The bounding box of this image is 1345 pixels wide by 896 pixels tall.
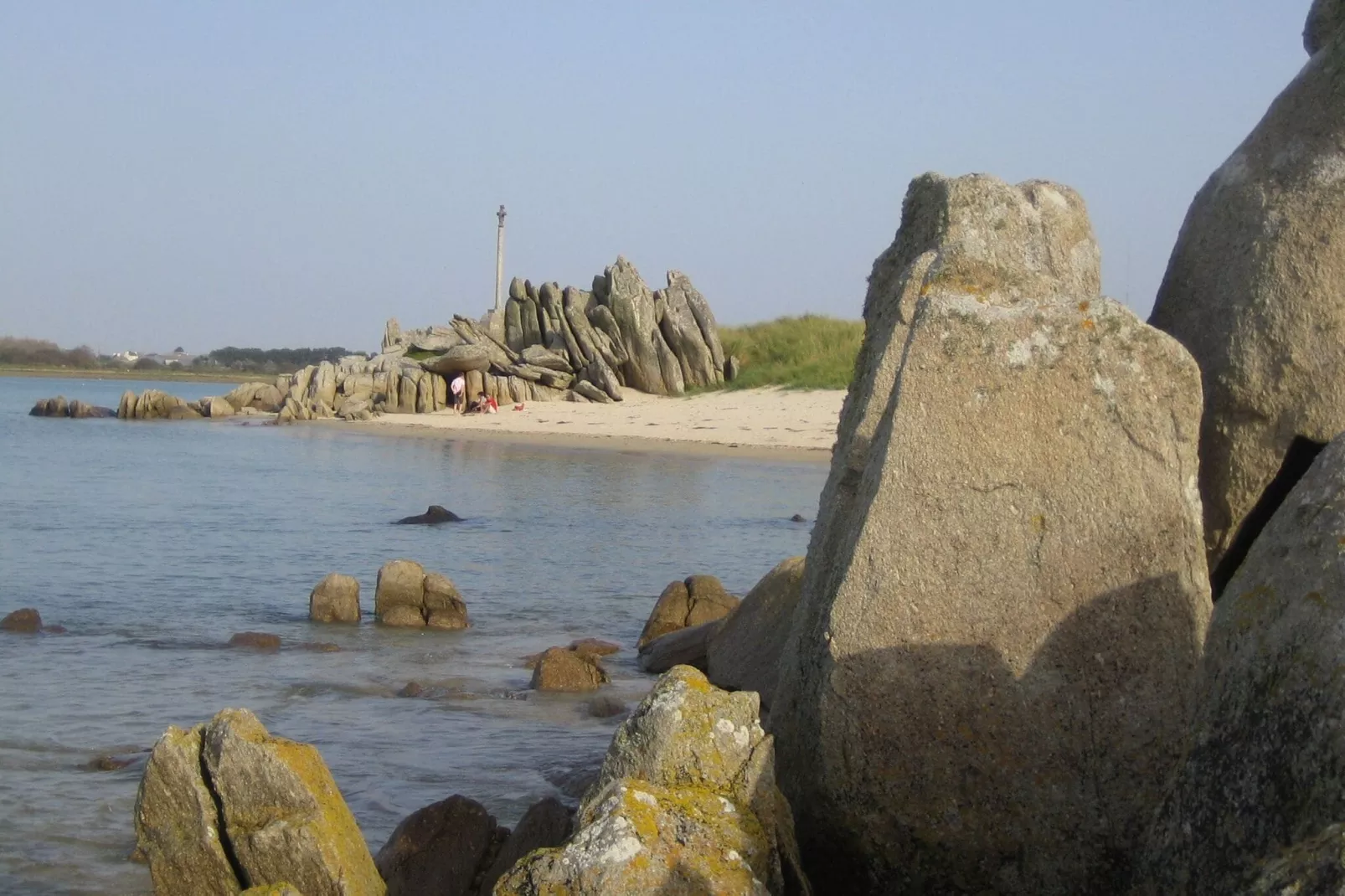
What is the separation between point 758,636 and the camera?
903 cm

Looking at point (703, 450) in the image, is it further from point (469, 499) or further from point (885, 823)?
point (885, 823)

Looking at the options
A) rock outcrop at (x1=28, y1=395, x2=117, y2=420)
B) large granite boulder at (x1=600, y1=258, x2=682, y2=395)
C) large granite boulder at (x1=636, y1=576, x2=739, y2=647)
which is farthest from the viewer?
rock outcrop at (x1=28, y1=395, x2=117, y2=420)

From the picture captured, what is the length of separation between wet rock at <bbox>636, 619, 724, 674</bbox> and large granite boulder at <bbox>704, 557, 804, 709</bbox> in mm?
1119

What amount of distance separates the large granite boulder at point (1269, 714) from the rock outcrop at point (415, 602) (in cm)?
1112

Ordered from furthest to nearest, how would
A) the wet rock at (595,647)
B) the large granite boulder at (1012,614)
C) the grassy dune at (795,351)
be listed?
the grassy dune at (795,351), the wet rock at (595,647), the large granite boulder at (1012,614)

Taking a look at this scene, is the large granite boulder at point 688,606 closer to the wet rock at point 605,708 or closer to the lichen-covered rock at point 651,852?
the wet rock at point 605,708

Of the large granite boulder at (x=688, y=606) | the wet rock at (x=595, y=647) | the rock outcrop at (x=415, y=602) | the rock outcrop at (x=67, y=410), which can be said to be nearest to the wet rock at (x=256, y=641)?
the rock outcrop at (x=415, y=602)

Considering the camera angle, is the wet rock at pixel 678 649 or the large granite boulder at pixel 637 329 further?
the large granite boulder at pixel 637 329

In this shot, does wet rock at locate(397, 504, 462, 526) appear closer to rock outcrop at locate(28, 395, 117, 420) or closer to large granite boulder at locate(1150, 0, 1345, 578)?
large granite boulder at locate(1150, 0, 1345, 578)

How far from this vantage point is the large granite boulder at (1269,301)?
5949mm

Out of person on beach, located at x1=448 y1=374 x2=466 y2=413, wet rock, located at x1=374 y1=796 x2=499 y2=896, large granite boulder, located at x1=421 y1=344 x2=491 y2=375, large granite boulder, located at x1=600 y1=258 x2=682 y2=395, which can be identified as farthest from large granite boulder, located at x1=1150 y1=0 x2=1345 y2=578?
large granite boulder, located at x1=421 y1=344 x2=491 y2=375

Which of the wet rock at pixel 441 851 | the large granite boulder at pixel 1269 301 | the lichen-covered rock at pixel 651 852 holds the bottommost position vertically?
the wet rock at pixel 441 851

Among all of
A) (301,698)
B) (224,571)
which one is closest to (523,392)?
(224,571)

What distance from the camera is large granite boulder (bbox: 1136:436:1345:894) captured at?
319 cm
